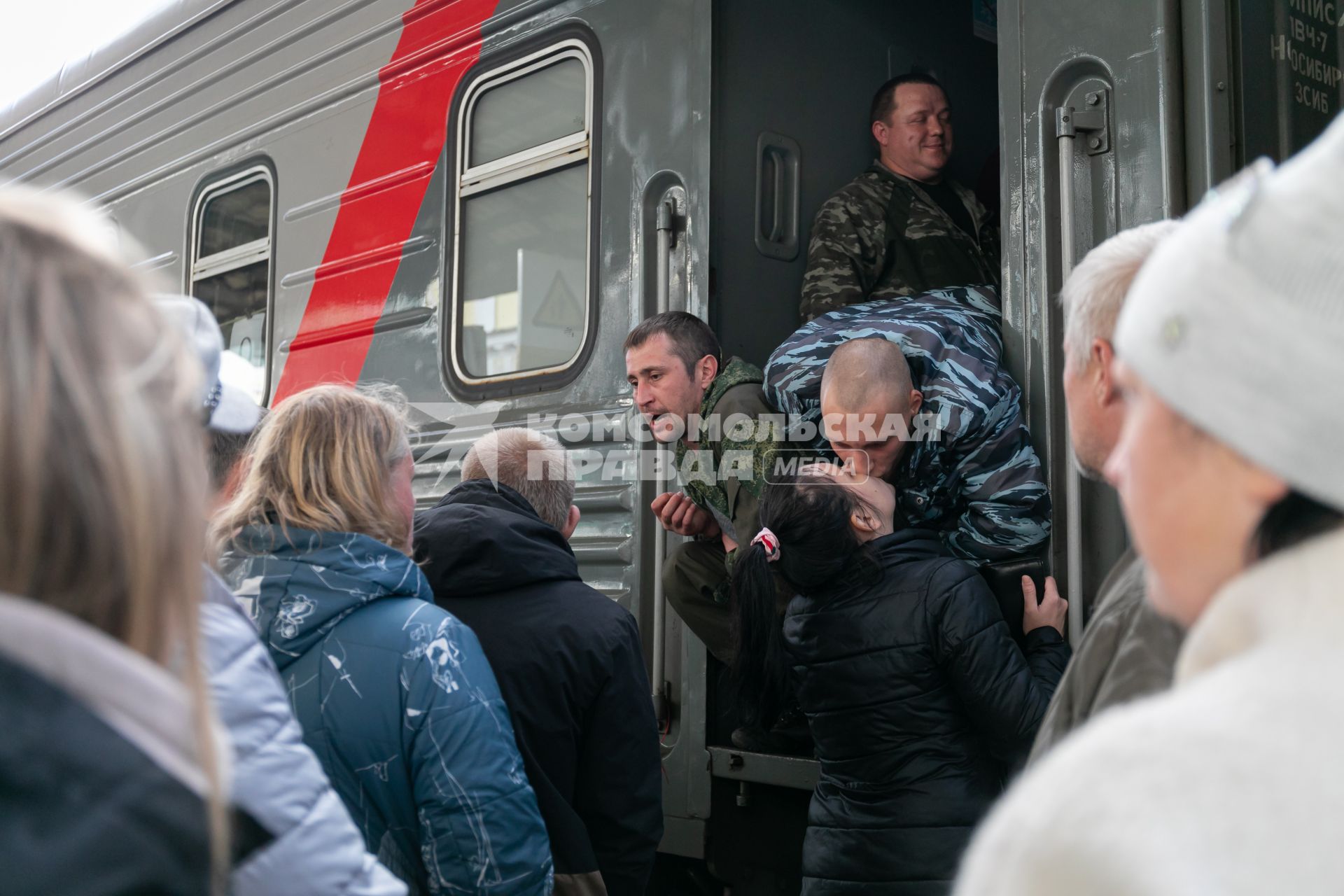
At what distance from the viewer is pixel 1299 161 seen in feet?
2.15

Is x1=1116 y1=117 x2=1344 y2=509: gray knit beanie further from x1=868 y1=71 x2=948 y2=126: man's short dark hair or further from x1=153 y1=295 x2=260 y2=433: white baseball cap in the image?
x1=868 y1=71 x2=948 y2=126: man's short dark hair

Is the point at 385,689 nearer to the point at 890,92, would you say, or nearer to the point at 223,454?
the point at 223,454

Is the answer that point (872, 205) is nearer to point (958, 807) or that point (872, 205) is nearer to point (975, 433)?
point (975, 433)

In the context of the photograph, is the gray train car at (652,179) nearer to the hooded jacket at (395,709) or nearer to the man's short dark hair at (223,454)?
the hooded jacket at (395,709)

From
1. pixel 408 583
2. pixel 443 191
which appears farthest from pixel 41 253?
pixel 443 191

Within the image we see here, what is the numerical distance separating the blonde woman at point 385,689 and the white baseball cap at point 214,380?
0.65 feet

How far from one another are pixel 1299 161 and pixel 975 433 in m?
1.53

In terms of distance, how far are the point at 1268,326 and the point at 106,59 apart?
17.3ft

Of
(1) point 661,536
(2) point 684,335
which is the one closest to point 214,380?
(2) point 684,335

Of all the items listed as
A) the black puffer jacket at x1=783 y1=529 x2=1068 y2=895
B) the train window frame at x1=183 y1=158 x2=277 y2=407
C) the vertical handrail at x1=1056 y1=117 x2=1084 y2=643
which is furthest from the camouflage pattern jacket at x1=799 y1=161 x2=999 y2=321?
the train window frame at x1=183 y1=158 x2=277 y2=407

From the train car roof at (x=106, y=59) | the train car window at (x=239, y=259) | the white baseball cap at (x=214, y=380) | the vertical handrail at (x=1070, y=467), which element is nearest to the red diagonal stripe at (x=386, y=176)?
the train car window at (x=239, y=259)

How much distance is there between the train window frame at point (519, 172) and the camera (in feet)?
9.90

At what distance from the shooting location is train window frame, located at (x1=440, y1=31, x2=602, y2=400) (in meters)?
3.02

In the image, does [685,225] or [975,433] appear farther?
[685,225]
